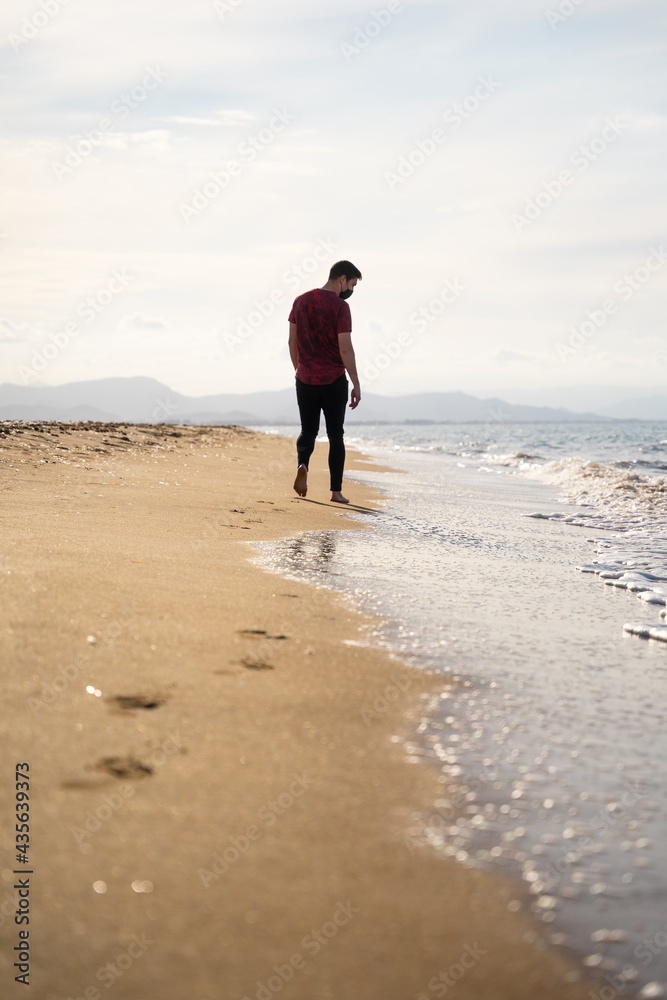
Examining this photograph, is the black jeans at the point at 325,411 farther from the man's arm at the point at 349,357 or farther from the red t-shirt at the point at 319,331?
the man's arm at the point at 349,357

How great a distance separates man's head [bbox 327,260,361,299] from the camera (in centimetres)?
670

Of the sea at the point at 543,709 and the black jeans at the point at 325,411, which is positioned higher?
the black jeans at the point at 325,411

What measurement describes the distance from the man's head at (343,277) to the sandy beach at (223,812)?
4284 mm

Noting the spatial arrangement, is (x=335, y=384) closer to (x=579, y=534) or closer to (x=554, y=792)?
(x=579, y=534)

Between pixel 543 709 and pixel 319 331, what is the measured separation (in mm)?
5097

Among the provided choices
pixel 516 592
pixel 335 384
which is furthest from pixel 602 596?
pixel 335 384

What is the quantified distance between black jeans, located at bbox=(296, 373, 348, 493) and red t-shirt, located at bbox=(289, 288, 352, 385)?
7 centimetres

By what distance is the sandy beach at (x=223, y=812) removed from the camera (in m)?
1.13

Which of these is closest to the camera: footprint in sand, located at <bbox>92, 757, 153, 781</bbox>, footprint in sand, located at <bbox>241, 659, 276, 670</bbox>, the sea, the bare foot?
the sea

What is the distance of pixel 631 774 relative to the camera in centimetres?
173

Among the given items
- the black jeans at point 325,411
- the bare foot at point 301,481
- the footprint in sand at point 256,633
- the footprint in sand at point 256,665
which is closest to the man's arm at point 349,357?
the black jeans at point 325,411

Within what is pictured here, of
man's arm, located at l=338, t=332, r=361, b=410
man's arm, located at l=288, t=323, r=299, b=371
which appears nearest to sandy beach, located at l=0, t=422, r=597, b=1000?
man's arm, located at l=338, t=332, r=361, b=410

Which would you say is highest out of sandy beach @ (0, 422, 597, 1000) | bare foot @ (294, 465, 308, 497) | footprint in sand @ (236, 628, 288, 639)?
bare foot @ (294, 465, 308, 497)

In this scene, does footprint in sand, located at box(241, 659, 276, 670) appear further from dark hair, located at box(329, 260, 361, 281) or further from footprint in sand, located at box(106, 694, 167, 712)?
dark hair, located at box(329, 260, 361, 281)
